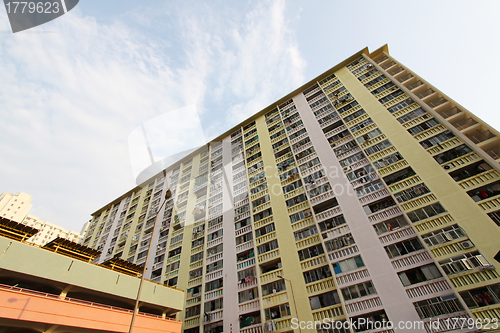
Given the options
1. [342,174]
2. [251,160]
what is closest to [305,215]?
[342,174]

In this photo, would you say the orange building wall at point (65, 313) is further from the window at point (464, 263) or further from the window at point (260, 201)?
the window at point (464, 263)

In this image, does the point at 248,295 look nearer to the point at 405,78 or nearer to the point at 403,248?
the point at 403,248

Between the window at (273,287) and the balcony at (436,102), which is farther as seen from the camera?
the balcony at (436,102)

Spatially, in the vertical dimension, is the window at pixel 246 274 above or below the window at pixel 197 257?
below

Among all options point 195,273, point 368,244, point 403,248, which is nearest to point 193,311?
point 195,273

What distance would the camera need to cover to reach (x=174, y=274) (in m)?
32.5

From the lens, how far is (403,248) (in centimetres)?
2023

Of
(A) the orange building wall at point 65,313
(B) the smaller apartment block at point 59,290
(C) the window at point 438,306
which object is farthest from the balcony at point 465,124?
(A) the orange building wall at point 65,313

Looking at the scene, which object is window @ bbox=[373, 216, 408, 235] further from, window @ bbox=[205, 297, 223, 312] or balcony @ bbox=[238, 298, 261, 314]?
window @ bbox=[205, 297, 223, 312]

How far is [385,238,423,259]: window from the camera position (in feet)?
65.3

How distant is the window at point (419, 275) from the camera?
59.9 ft

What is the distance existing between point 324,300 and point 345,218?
766 cm

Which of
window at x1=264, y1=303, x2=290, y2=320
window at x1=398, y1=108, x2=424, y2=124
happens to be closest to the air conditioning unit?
window at x1=398, y1=108, x2=424, y2=124

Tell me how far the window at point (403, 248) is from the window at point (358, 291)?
3.03 meters
